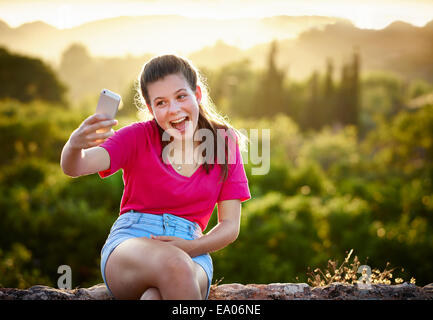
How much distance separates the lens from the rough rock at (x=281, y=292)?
243 cm

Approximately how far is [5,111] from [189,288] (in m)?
25.7

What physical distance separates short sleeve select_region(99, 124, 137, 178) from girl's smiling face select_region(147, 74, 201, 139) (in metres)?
0.16

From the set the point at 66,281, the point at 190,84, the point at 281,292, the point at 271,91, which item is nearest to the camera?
the point at 190,84

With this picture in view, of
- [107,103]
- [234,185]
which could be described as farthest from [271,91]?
[107,103]

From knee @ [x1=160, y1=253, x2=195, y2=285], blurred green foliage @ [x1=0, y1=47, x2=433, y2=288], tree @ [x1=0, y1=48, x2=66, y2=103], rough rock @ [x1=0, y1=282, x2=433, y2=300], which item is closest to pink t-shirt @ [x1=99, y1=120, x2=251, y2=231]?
knee @ [x1=160, y1=253, x2=195, y2=285]

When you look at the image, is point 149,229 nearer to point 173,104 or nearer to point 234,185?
point 234,185

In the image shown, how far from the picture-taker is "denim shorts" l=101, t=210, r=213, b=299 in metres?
2.17

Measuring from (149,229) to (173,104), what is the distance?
63 cm

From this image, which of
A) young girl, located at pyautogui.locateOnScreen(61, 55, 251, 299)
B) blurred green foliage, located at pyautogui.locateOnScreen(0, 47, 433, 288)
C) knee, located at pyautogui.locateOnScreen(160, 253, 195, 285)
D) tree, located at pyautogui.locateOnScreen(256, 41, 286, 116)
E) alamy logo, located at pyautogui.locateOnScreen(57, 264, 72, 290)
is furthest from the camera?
tree, located at pyautogui.locateOnScreen(256, 41, 286, 116)

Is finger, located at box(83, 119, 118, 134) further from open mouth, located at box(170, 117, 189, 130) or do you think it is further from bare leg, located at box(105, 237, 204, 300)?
bare leg, located at box(105, 237, 204, 300)

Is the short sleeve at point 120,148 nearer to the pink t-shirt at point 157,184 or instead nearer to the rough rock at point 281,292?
the pink t-shirt at point 157,184

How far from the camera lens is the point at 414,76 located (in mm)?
39438

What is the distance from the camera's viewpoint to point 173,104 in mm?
2307
